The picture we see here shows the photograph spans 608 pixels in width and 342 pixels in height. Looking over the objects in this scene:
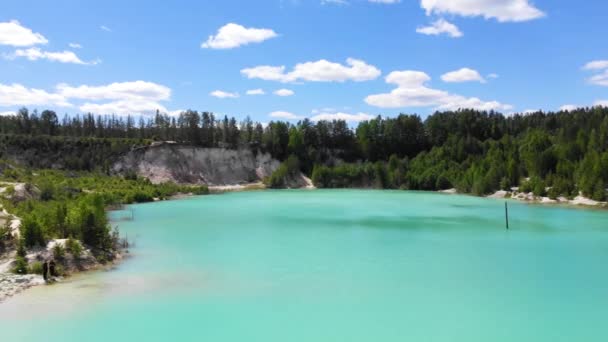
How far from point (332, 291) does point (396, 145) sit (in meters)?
109

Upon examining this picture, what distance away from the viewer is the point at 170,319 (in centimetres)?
1548

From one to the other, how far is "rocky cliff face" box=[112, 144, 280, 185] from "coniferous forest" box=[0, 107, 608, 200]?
2.51 metres

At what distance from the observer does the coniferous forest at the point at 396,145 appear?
78.4m

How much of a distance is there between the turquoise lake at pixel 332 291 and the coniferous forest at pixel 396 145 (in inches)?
1540

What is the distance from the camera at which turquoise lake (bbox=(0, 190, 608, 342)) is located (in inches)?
574

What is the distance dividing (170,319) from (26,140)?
8941 cm

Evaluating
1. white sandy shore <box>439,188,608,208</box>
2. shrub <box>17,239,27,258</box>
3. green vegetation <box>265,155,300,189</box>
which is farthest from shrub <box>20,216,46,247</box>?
green vegetation <box>265,155,300,189</box>

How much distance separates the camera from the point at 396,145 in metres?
124

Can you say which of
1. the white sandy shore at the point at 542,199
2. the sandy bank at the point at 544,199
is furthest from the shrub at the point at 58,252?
the white sandy shore at the point at 542,199

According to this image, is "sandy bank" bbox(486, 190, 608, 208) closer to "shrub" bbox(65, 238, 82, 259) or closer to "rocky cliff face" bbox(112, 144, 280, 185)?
"rocky cliff face" bbox(112, 144, 280, 185)

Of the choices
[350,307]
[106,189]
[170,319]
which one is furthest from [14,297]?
[106,189]

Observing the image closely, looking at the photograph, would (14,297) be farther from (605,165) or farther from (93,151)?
(93,151)

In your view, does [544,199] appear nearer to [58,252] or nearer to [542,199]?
[542,199]

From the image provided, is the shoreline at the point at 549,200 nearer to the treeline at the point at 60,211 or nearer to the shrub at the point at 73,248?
the treeline at the point at 60,211
